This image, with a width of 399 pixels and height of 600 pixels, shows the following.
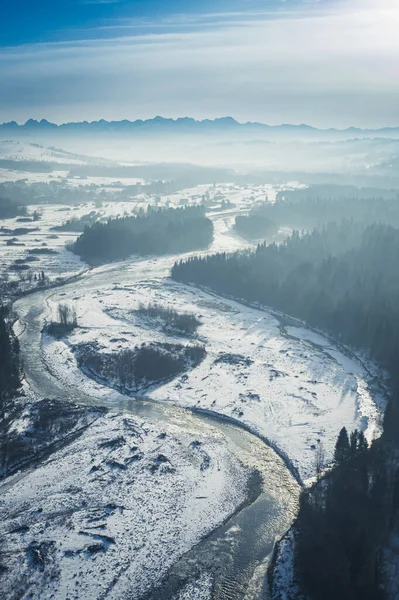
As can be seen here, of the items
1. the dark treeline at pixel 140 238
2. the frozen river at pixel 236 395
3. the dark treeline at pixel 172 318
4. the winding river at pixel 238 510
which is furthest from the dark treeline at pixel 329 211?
the winding river at pixel 238 510

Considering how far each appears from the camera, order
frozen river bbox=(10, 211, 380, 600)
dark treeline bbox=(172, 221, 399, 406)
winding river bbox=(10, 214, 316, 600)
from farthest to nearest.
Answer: dark treeline bbox=(172, 221, 399, 406)
frozen river bbox=(10, 211, 380, 600)
winding river bbox=(10, 214, 316, 600)

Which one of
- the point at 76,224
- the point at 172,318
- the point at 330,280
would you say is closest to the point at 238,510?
the point at 172,318

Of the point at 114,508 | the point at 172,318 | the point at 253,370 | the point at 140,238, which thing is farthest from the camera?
the point at 140,238

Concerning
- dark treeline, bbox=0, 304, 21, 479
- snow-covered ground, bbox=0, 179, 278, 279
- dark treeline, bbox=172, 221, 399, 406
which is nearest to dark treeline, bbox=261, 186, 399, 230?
snow-covered ground, bbox=0, 179, 278, 279

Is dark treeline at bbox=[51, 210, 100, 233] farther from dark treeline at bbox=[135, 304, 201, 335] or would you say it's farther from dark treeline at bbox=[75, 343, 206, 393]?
dark treeline at bbox=[75, 343, 206, 393]

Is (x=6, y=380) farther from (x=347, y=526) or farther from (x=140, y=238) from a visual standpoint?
(x=140, y=238)

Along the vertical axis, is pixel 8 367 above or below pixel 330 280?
below

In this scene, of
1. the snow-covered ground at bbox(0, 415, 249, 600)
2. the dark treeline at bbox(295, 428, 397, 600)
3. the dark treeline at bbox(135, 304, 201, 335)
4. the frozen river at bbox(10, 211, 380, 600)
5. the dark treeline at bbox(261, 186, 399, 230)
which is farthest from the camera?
the dark treeline at bbox(261, 186, 399, 230)

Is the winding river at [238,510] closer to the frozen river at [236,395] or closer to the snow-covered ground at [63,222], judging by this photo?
the frozen river at [236,395]
